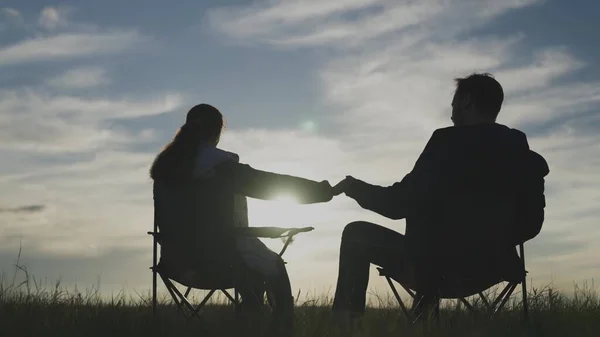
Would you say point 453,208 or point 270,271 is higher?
point 453,208

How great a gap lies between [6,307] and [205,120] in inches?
91.4

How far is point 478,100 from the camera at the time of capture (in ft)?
17.1

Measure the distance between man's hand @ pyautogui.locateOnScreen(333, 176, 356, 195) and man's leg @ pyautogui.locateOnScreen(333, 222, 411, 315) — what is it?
0.52 meters

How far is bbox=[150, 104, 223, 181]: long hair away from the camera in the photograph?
5496mm

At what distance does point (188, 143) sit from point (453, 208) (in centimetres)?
184

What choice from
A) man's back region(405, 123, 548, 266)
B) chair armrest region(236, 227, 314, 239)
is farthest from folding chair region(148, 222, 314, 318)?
man's back region(405, 123, 548, 266)

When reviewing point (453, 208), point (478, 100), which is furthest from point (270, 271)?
point (478, 100)

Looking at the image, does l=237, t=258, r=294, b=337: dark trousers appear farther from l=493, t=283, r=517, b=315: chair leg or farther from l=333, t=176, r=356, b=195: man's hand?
l=493, t=283, r=517, b=315: chair leg

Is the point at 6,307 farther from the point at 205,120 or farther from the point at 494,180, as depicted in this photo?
the point at 494,180

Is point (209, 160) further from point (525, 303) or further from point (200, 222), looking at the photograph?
Answer: point (525, 303)

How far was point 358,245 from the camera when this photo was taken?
5.12 meters

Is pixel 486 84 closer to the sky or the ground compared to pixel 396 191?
closer to the sky

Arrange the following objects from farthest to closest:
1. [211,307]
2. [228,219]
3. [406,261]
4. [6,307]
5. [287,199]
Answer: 1. [211,307]
2. [6,307]
3. [287,199]
4. [228,219]
5. [406,261]

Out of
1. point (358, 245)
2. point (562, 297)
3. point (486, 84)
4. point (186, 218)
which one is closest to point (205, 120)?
point (186, 218)
